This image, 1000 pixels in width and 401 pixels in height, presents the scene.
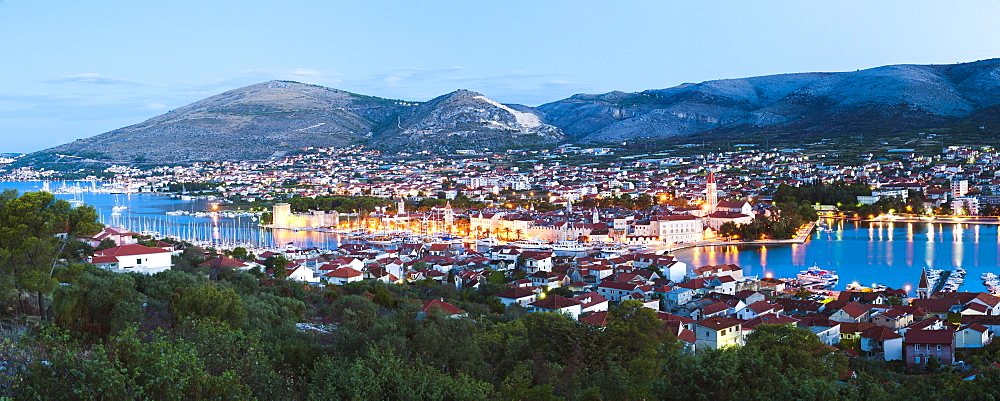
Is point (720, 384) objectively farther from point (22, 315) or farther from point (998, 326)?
point (998, 326)

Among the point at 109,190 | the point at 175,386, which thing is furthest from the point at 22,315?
the point at 109,190

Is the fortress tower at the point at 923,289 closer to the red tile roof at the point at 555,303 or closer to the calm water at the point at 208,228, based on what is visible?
the red tile roof at the point at 555,303

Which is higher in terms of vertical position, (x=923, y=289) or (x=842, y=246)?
(x=923, y=289)

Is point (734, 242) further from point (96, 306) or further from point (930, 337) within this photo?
point (96, 306)

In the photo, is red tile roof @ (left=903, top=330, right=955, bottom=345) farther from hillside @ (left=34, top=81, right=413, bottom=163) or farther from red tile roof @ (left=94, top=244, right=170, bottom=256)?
hillside @ (left=34, top=81, right=413, bottom=163)

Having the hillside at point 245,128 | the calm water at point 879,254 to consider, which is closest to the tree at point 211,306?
the calm water at point 879,254

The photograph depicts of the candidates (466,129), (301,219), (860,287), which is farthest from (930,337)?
(466,129)

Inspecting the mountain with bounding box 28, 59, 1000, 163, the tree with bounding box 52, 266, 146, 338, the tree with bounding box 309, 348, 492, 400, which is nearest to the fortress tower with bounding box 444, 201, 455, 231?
the tree with bounding box 52, 266, 146, 338
